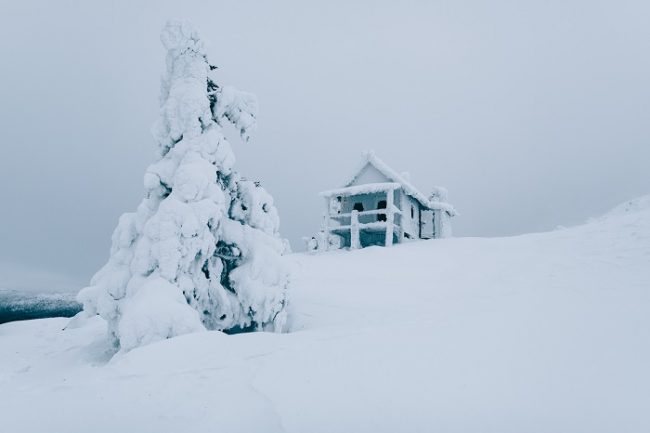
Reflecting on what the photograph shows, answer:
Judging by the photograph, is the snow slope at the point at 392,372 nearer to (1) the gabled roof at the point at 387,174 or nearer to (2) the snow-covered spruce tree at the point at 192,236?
(2) the snow-covered spruce tree at the point at 192,236

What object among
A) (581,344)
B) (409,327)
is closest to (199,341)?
(409,327)

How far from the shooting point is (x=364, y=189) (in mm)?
27312

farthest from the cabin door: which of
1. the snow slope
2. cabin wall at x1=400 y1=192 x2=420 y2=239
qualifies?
the snow slope

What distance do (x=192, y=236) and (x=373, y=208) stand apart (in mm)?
18752

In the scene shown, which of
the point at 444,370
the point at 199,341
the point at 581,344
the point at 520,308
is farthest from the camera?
the point at 520,308

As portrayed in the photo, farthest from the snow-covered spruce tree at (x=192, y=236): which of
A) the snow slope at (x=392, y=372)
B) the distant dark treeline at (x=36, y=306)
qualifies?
the distant dark treeline at (x=36, y=306)

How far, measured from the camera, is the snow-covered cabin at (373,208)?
88.5 ft

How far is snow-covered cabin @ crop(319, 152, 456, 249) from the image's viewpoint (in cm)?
2697

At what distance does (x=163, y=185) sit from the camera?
12570 millimetres

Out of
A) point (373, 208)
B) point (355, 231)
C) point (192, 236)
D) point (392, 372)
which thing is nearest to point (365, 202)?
point (373, 208)

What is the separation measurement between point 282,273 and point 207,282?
2.14 m

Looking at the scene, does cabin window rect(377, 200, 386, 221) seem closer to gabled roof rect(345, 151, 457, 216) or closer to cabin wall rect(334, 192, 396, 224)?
cabin wall rect(334, 192, 396, 224)

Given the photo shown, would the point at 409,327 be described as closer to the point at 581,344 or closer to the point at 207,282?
the point at 581,344

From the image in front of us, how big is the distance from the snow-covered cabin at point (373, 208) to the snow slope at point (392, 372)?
43.1ft
